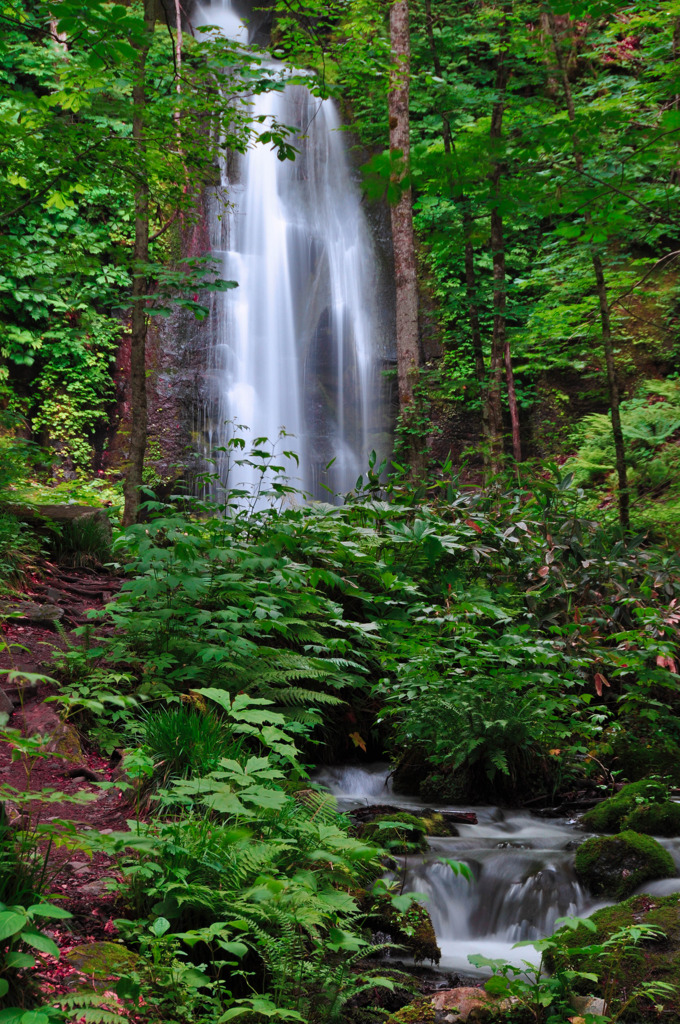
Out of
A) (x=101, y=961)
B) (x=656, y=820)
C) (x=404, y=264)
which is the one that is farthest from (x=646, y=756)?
(x=404, y=264)

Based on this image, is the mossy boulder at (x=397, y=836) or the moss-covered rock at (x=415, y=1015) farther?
the mossy boulder at (x=397, y=836)

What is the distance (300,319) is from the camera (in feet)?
51.0

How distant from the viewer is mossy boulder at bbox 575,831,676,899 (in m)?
3.31

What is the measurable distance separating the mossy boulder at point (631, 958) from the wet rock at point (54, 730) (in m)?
2.30

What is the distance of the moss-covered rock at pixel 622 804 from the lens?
4023 millimetres

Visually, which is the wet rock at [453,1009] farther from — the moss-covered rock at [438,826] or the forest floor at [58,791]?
the moss-covered rock at [438,826]

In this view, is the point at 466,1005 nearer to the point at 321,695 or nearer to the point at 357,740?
the point at 321,695

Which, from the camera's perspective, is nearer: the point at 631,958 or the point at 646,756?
the point at 631,958

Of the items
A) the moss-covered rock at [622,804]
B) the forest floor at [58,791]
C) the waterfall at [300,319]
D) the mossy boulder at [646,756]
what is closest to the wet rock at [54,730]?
Result: the forest floor at [58,791]

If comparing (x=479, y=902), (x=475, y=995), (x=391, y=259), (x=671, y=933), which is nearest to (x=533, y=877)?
(x=479, y=902)

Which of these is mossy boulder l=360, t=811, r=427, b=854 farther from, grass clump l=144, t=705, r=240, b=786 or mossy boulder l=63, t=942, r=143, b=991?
mossy boulder l=63, t=942, r=143, b=991

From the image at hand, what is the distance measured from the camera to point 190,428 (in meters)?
14.3

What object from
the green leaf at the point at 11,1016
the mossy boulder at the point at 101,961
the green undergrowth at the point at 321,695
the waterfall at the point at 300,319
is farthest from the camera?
the waterfall at the point at 300,319

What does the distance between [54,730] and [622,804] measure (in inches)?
123
